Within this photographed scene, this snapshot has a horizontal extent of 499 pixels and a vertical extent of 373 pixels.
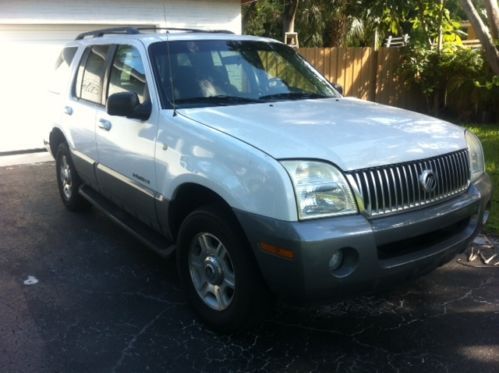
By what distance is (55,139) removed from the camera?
6402mm

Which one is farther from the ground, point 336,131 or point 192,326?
point 336,131

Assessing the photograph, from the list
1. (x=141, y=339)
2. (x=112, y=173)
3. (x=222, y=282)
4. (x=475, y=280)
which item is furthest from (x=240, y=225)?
(x=475, y=280)

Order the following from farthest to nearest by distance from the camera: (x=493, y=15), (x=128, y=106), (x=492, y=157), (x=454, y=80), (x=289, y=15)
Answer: (x=289, y=15) → (x=454, y=80) → (x=493, y=15) → (x=492, y=157) → (x=128, y=106)

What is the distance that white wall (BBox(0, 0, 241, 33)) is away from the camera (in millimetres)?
9352

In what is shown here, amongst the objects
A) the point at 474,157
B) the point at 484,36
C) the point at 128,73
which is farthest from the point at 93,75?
the point at 484,36

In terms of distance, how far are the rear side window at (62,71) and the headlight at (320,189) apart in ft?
12.7

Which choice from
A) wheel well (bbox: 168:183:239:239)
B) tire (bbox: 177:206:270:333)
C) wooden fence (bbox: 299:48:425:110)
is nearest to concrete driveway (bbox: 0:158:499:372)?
tire (bbox: 177:206:270:333)

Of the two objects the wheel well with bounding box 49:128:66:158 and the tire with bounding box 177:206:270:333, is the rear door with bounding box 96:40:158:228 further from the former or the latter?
the wheel well with bounding box 49:128:66:158

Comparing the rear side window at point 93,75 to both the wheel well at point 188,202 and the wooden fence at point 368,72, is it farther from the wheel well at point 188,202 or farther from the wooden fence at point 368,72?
the wooden fence at point 368,72

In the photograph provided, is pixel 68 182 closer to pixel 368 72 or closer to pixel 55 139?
pixel 55 139

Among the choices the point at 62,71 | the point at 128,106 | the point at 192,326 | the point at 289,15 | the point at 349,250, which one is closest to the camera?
the point at 349,250

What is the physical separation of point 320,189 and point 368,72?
10.8 meters

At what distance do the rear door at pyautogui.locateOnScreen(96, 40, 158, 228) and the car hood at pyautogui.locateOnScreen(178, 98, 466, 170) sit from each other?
0.45 metres

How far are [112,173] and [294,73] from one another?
1.80m
